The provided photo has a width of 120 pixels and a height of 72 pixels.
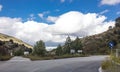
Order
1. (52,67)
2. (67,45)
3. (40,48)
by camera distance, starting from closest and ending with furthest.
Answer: (52,67) → (40,48) → (67,45)

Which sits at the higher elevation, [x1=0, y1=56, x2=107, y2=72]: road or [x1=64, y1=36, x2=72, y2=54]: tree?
[x1=64, y1=36, x2=72, y2=54]: tree

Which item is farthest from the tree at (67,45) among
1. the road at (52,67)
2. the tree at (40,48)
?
the road at (52,67)

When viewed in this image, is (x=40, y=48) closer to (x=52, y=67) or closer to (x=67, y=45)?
(x=67, y=45)

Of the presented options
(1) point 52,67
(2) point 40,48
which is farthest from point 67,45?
(1) point 52,67

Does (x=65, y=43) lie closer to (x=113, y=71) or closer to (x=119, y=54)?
(x=119, y=54)

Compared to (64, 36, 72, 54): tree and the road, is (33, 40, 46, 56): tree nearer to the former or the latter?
(64, 36, 72, 54): tree

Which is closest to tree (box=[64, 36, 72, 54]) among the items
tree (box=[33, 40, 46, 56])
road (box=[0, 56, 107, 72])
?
tree (box=[33, 40, 46, 56])

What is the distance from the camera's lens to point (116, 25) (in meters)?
103

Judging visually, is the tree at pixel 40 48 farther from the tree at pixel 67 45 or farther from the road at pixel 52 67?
the road at pixel 52 67

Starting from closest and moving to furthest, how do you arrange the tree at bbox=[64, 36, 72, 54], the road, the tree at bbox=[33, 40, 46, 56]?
the road < the tree at bbox=[33, 40, 46, 56] < the tree at bbox=[64, 36, 72, 54]

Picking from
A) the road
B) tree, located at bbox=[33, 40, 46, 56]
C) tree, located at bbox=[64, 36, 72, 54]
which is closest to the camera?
the road

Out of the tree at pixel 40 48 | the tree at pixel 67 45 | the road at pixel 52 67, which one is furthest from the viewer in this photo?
the tree at pixel 67 45

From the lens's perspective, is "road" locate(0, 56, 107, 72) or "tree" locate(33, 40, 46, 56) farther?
"tree" locate(33, 40, 46, 56)

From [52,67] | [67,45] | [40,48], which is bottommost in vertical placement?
[52,67]
